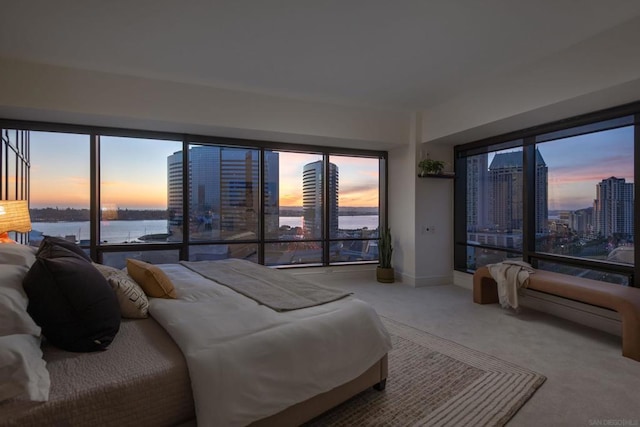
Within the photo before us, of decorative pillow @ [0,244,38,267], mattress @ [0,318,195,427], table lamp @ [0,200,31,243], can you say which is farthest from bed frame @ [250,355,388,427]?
table lamp @ [0,200,31,243]

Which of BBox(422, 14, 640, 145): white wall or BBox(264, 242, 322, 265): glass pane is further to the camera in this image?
BBox(264, 242, 322, 265): glass pane

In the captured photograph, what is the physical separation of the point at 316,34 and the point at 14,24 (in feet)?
7.93

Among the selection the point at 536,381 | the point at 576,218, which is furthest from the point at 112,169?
the point at 576,218

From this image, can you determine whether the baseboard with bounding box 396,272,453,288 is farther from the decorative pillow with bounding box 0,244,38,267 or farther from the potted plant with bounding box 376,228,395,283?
the decorative pillow with bounding box 0,244,38,267

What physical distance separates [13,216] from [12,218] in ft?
0.07

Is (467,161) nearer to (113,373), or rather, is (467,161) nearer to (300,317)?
(300,317)

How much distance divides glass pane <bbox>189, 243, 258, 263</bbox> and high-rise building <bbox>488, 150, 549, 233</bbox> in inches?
140

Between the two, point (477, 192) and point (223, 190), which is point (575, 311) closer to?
point (477, 192)

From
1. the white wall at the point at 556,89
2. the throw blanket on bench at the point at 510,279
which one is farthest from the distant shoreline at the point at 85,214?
the throw blanket on bench at the point at 510,279

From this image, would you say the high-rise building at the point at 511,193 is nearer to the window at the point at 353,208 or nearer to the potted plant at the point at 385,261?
the potted plant at the point at 385,261

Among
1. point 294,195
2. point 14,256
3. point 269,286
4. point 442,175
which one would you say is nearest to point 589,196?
point 442,175

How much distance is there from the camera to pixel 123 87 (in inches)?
144

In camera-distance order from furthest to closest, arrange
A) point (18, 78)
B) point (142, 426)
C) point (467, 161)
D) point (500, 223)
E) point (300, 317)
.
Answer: point (467, 161), point (500, 223), point (18, 78), point (300, 317), point (142, 426)

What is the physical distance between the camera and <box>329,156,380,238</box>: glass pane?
560 cm
